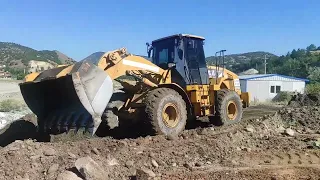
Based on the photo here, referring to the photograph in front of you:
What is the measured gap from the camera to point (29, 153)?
6.76 metres

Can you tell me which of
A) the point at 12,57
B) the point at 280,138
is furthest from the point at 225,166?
the point at 12,57

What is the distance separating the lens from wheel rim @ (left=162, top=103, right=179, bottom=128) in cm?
916

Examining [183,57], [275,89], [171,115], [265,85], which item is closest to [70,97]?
[171,115]

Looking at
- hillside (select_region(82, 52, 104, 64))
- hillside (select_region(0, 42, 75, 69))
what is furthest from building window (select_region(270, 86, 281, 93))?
hillside (select_region(0, 42, 75, 69))

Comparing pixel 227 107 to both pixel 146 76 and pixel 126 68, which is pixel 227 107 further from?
pixel 126 68

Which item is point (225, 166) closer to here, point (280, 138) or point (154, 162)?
point (154, 162)

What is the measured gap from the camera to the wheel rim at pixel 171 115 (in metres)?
9.16

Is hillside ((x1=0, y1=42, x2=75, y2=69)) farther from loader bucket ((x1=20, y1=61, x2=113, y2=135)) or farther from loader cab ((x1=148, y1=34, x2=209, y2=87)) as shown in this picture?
loader bucket ((x1=20, y1=61, x2=113, y2=135))

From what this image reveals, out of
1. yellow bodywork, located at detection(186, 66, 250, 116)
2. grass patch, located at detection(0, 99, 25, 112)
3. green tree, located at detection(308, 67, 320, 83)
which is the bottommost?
grass patch, located at detection(0, 99, 25, 112)

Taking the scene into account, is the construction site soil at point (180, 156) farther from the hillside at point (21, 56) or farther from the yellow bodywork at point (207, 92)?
the hillside at point (21, 56)

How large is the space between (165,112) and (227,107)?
2.80m

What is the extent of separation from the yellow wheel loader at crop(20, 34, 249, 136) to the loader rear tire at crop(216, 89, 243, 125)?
28 mm

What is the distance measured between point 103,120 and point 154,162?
237 centimetres

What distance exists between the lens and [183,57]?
10.6m
